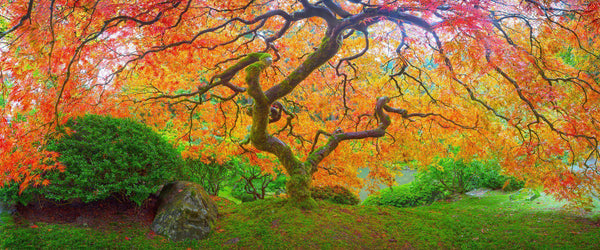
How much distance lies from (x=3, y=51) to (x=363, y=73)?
469cm

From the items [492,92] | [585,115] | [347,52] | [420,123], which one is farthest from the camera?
[347,52]

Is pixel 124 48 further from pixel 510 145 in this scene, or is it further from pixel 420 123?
pixel 510 145

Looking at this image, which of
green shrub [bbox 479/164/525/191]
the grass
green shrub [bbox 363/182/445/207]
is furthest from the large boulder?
green shrub [bbox 479/164/525/191]

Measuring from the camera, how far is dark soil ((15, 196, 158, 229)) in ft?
11.3

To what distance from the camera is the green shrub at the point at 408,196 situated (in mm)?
7688

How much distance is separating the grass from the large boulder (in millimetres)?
118

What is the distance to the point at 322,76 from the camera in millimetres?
6117

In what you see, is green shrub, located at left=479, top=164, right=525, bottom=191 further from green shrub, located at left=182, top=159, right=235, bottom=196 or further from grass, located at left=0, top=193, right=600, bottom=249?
green shrub, located at left=182, top=159, right=235, bottom=196

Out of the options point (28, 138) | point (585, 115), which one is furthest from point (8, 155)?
point (585, 115)

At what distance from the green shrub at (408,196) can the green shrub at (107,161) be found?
5.18 m

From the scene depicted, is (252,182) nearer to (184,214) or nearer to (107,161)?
(184,214)

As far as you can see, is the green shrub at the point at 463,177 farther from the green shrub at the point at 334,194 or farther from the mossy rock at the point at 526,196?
the green shrub at the point at 334,194

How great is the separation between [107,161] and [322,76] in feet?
12.7

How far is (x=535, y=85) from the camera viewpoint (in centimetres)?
351
